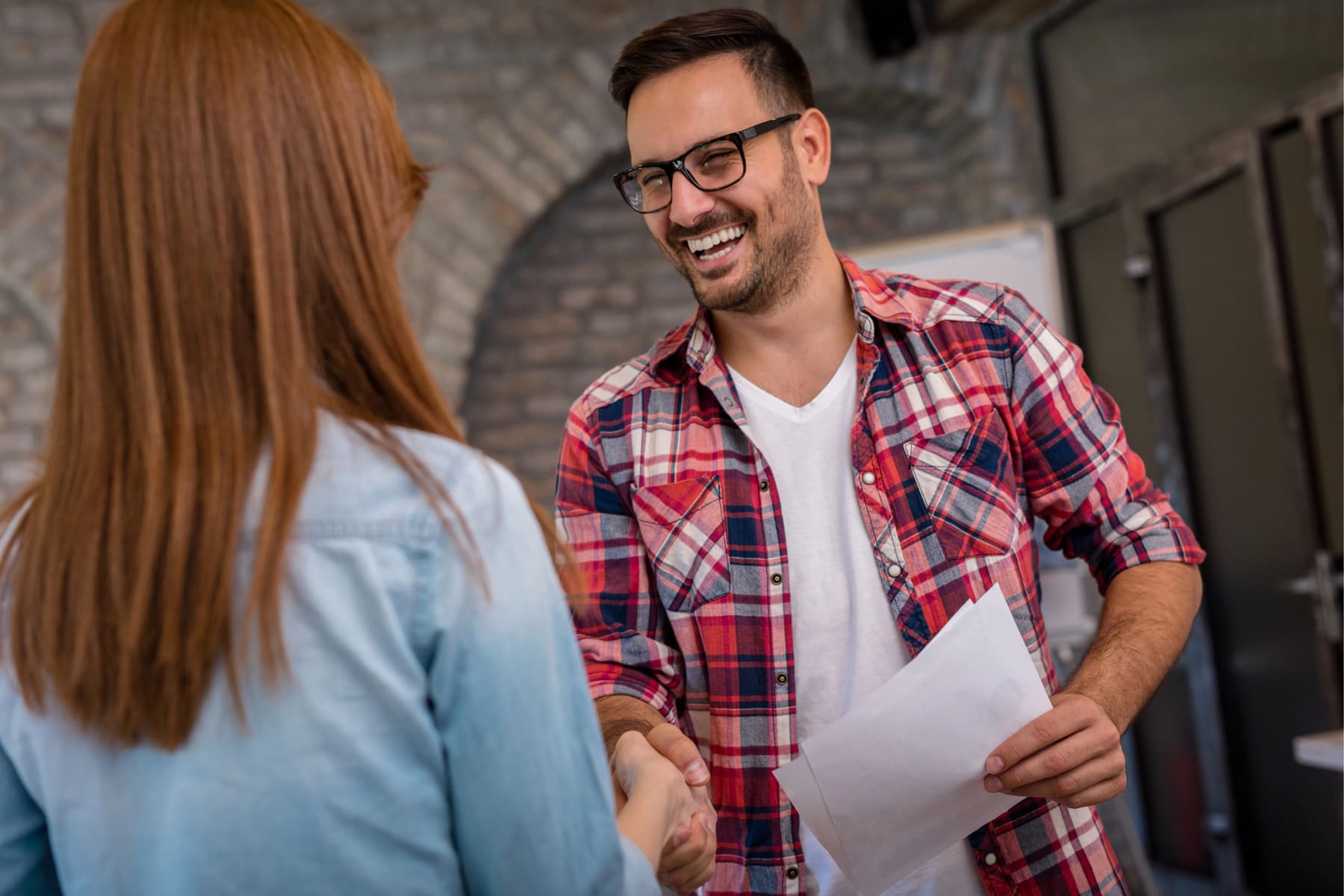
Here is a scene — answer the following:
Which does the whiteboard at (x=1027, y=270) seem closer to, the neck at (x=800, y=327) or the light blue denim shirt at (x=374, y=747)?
the neck at (x=800, y=327)

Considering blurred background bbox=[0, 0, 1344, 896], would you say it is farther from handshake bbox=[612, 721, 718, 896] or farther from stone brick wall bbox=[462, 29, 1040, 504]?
handshake bbox=[612, 721, 718, 896]

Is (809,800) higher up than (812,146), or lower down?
lower down

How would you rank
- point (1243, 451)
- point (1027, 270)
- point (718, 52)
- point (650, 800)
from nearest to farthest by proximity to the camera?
point (650, 800) < point (718, 52) < point (1027, 270) < point (1243, 451)

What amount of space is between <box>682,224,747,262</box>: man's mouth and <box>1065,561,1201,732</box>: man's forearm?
0.59 meters

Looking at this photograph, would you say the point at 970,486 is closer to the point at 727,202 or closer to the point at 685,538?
the point at 685,538

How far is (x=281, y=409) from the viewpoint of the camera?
2.26ft

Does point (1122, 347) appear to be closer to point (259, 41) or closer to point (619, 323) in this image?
point (619, 323)

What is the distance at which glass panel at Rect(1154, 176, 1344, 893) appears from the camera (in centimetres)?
284

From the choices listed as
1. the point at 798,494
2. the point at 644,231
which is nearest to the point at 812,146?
the point at 798,494

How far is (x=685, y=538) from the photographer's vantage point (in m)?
1.32

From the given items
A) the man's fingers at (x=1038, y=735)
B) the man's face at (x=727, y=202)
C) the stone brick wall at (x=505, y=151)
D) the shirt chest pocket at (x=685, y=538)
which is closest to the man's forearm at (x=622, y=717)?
the shirt chest pocket at (x=685, y=538)

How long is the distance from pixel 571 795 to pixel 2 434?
344 cm

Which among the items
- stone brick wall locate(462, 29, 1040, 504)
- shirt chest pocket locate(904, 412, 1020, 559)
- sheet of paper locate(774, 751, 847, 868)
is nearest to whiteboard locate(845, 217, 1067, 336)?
stone brick wall locate(462, 29, 1040, 504)

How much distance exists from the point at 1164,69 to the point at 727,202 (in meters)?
2.28
